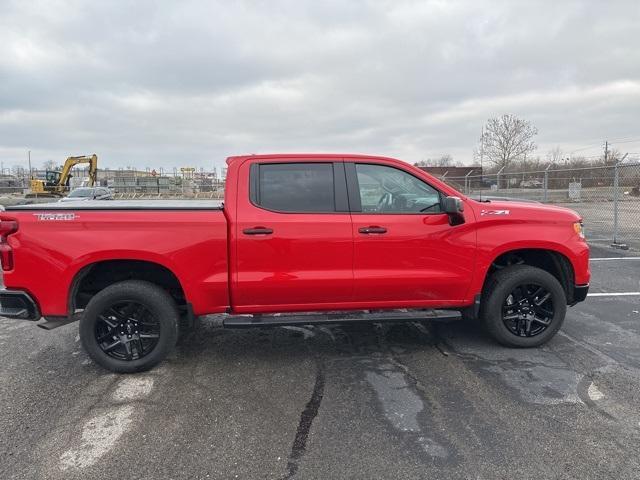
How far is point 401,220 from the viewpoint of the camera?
4035 mm

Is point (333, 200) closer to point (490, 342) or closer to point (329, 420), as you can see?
point (329, 420)

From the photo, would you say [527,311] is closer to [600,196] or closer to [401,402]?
[401,402]

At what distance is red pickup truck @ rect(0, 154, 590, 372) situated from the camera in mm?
3770

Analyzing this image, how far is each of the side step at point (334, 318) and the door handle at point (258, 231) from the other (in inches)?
30.0

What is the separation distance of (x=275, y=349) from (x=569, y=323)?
11.2ft

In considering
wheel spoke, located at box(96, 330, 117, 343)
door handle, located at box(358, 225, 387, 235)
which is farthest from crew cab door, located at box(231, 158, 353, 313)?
wheel spoke, located at box(96, 330, 117, 343)

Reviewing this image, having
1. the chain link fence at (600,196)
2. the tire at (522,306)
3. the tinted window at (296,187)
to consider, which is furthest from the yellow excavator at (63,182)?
the tire at (522,306)

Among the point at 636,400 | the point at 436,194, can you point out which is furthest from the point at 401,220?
the point at 636,400

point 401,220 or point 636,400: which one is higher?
point 401,220

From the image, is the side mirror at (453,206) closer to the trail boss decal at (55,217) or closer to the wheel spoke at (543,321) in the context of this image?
the wheel spoke at (543,321)

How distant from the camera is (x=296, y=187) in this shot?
13.4ft

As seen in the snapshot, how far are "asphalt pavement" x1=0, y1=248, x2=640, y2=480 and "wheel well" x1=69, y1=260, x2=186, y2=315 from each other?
2.07 ft

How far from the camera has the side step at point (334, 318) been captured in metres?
3.91

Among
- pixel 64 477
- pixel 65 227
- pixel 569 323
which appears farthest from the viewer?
pixel 569 323
